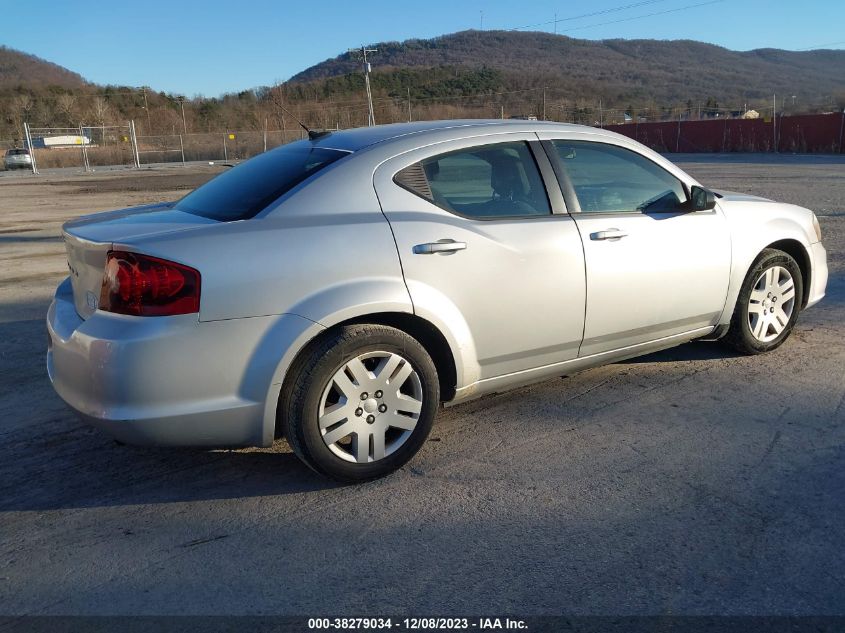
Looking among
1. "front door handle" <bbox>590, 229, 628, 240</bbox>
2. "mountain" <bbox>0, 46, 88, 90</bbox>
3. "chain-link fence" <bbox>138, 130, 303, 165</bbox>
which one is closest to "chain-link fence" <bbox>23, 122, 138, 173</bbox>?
"chain-link fence" <bbox>138, 130, 303, 165</bbox>

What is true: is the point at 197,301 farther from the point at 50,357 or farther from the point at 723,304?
the point at 723,304

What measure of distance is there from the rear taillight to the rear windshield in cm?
47

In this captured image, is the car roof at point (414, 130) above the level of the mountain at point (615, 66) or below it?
below

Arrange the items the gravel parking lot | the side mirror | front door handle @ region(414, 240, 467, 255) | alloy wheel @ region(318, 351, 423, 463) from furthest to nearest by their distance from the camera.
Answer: the side mirror, front door handle @ region(414, 240, 467, 255), alloy wheel @ region(318, 351, 423, 463), the gravel parking lot

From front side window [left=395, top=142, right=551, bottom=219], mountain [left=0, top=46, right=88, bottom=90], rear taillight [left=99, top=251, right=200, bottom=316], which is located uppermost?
mountain [left=0, top=46, right=88, bottom=90]

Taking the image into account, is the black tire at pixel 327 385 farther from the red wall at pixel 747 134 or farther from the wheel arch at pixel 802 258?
the red wall at pixel 747 134

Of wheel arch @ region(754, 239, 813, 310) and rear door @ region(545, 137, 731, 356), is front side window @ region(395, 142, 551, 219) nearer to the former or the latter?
rear door @ region(545, 137, 731, 356)

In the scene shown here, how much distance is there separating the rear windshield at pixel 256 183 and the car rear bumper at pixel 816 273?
3597 millimetres

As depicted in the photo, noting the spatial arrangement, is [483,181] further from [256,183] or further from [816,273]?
[816,273]

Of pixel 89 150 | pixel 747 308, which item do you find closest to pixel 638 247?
pixel 747 308

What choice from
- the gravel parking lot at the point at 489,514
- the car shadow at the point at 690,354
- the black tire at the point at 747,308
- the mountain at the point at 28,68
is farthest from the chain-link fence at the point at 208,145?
the mountain at the point at 28,68

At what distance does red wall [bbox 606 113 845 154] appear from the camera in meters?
32.0

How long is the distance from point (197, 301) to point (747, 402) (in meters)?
3.18

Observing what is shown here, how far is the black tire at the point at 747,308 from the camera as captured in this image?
4.91m
